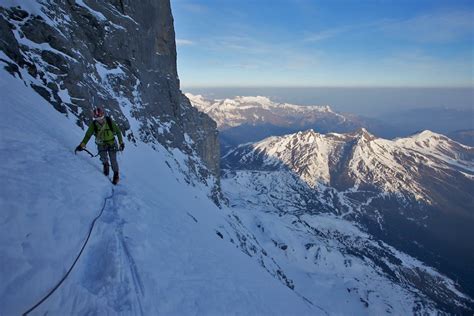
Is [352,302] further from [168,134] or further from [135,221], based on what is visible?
[135,221]

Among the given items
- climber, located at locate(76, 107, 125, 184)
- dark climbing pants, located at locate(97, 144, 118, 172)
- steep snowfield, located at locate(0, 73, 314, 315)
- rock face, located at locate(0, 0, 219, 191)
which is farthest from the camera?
rock face, located at locate(0, 0, 219, 191)

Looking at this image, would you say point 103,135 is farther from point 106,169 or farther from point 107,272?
point 107,272

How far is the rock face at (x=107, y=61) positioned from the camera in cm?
2756

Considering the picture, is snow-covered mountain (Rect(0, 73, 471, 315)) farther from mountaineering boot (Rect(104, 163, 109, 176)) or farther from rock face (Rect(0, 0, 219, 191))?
rock face (Rect(0, 0, 219, 191))

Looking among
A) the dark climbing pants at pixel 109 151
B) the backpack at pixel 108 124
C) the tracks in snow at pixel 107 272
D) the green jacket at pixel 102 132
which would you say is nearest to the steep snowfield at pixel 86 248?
the tracks in snow at pixel 107 272

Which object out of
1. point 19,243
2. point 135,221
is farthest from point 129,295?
point 135,221

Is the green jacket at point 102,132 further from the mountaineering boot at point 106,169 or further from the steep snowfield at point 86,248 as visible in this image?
the steep snowfield at point 86,248

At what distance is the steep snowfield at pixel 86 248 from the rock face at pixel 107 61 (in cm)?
1111

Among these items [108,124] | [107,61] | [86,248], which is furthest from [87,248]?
[107,61]

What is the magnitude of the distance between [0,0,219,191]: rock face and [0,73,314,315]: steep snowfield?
11114mm

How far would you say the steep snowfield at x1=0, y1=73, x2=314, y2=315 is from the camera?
25.6 ft

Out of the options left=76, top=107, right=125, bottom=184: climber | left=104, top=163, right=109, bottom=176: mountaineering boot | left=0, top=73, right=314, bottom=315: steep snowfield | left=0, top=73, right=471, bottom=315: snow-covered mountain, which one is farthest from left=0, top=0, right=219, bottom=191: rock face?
left=0, top=73, right=314, bottom=315: steep snowfield

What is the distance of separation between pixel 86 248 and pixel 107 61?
4897cm

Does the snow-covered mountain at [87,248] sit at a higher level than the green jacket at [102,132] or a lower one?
lower
